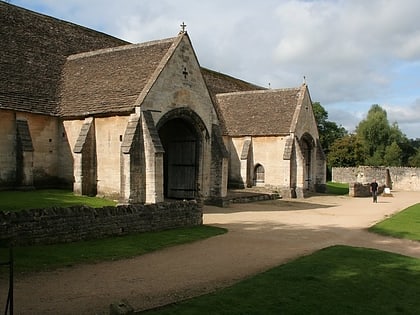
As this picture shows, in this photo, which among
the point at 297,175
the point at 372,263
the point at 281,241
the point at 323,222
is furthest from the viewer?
the point at 297,175

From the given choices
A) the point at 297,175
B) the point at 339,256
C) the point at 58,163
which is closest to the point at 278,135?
the point at 297,175

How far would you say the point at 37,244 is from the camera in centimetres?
1255

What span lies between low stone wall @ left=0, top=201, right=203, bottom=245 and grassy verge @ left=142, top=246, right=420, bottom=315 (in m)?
6.10

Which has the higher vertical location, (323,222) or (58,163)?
(58,163)

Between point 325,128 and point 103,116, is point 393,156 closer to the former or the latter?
point 325,128

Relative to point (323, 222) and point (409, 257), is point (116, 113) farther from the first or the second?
point (409, 257)

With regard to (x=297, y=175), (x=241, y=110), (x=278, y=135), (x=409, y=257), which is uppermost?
(x=241, y=110)

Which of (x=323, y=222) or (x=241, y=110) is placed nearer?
(x=323, y=222)

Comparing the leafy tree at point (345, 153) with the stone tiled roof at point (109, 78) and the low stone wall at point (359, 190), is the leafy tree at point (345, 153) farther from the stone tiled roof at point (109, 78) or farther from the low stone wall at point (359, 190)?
the stone tiled roof at point (109, 78)

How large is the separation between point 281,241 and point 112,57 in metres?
16.1

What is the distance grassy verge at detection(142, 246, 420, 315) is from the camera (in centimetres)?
792

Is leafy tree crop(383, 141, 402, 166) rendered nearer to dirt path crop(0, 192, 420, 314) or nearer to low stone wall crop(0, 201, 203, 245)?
dirt path crop(0, 192, 420, 314)

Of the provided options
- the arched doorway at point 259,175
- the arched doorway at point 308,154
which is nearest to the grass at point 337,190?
the arched doorway at point 308,154

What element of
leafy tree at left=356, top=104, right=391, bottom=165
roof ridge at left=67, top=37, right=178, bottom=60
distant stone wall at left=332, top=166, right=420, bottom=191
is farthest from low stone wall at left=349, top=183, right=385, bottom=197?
leafy tree at left=356, top=104, right=391, bottom=165
